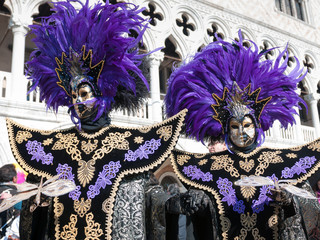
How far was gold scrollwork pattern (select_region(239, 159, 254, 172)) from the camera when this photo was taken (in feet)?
8.02

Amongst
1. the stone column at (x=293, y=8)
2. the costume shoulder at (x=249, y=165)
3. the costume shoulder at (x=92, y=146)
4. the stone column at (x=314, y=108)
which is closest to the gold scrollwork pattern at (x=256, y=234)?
the costume shoulder at (x=249, y=165)

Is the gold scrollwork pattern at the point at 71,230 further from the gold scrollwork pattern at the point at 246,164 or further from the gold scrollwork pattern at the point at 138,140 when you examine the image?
the gold scrollwork pattern at the point at 246,164

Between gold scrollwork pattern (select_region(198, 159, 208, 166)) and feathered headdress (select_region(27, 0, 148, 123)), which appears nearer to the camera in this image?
feathered headdress (select_region(27, 0, 148, 123))

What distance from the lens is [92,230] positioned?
1940 millimetres

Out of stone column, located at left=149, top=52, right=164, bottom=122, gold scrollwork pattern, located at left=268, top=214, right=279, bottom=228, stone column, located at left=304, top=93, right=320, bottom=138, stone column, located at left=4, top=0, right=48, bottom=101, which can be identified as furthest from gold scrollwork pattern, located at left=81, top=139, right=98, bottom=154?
stone column, located at left=304, top=93, right=320, bottom=138

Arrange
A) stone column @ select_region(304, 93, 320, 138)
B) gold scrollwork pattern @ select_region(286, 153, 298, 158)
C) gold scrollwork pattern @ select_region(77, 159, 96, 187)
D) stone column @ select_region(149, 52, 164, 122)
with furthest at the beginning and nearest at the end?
stone column @ select_region(304, 93, 320, 138) < stone column @ select_region(149, 52, 164, 122) < gold scrollwork pattern @ select_region(286, 153, 298, 158) < gold scrollwork pattern @ select_region(77, 159, 96, 187)

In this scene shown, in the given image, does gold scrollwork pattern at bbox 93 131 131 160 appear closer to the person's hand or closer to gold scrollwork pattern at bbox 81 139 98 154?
gold scrollwork pattern at bbox 81 139 98 154

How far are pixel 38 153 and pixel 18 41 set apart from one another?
494 centimetres

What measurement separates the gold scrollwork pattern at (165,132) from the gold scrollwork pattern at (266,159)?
0.66 metres

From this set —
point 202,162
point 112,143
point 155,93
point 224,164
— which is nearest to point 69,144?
point 112,143

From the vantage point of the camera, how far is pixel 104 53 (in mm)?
2291

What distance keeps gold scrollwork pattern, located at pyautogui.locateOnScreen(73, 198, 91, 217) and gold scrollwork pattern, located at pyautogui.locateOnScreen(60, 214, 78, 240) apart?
32 mm

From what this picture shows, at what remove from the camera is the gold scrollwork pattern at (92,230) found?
1.93 meters

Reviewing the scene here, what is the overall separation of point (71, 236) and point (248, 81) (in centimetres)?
157
